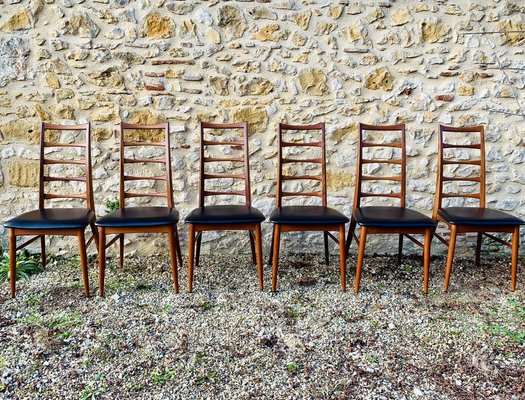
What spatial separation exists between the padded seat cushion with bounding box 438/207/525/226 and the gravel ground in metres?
0.45

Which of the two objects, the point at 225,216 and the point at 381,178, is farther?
the point at 381,178

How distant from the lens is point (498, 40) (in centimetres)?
294

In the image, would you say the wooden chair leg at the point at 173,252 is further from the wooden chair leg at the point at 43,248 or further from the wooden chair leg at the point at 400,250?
the wooden chair leg at the point at 400,250

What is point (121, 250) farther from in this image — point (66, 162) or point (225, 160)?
point (225, 160)

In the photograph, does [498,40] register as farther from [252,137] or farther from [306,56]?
[252,137]

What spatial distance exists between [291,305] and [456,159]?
1.70 metres

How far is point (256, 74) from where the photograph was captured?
9.68ft

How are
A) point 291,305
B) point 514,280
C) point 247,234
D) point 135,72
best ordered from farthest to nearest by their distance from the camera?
point 247,234 < point 135,72 < point 514,280 < point 291,305

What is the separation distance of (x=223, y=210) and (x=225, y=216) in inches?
6.3

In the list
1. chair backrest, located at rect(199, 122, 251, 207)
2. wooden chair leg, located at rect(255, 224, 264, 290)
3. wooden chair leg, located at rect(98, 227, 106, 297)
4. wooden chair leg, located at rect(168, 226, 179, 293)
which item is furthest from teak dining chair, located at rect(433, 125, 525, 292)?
wooden chair leg, located at rect(98, 227, 106, 297)

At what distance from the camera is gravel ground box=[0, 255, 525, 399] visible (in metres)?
1.62

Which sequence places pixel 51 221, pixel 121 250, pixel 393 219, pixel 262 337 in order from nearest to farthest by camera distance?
pixel 262 337
pixel 51 221
pixel 393 219
pixel 121 250

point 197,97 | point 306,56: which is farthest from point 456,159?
point 197,97

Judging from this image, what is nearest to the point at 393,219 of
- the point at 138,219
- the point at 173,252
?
the point at 173,252
